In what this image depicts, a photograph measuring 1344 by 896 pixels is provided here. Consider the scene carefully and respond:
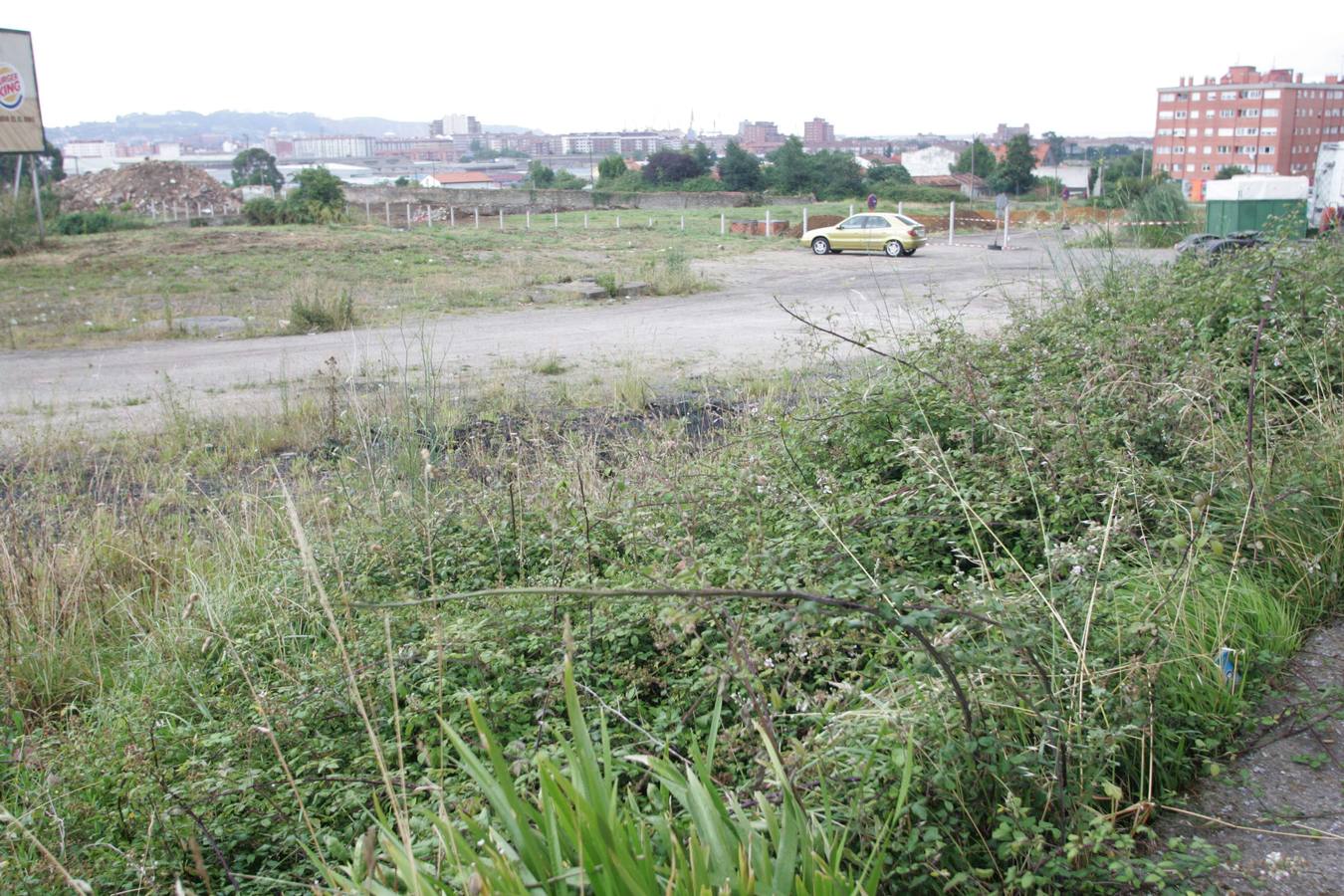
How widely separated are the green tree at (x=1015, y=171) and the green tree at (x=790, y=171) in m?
9.93

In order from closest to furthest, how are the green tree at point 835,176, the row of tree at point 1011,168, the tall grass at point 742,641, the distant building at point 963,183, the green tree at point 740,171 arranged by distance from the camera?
the tall grass at point 742,641, the row of tree at point 1011,168, the distant building at point 963,183, the green tree at point 835,176, the green tree at point 740,171

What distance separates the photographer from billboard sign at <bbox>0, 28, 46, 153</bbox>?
28984 mm

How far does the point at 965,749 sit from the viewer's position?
2.39m

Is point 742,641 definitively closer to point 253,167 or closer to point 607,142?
point 253,167

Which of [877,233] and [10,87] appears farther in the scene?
[877,233]

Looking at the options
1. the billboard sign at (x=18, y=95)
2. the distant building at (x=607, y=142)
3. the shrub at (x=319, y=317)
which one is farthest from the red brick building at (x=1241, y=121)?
the shrub at (x=319, y=317)

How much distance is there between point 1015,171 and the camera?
1987 inches

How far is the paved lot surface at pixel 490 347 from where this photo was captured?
32.4 feet

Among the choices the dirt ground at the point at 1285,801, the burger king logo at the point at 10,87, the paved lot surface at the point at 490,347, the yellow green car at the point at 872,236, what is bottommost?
the paved lot surface at the point at 490,347

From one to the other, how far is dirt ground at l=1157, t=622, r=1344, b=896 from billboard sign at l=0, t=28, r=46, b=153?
33.7 meters

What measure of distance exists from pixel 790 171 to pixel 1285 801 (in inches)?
2363

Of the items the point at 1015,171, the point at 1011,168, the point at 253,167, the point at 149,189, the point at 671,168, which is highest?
the point at 253,167

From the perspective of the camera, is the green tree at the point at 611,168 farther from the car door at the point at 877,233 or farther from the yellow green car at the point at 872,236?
the car door at the point at 877,233

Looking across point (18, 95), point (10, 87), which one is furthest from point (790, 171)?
point (10, 87)
